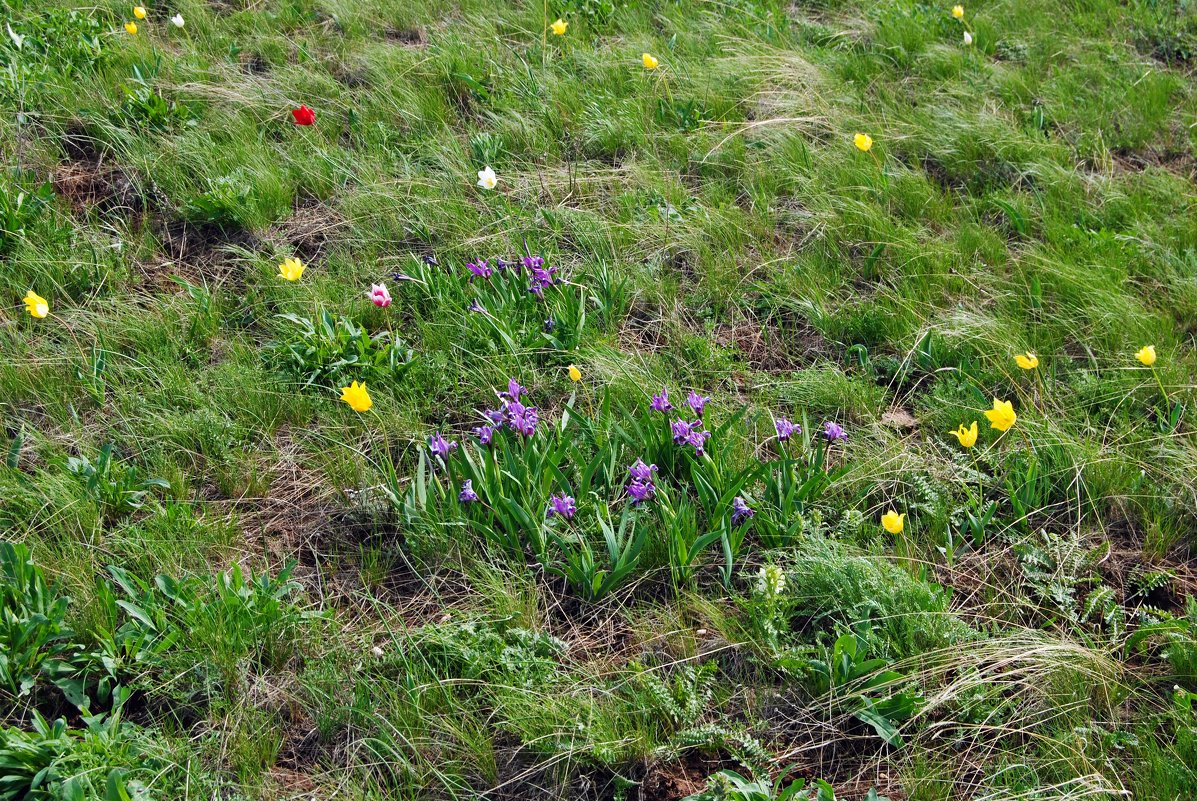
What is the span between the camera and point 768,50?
491cm

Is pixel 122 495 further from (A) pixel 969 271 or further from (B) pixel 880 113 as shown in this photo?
(B) pixel 880 113

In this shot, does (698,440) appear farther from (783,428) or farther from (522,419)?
(522,419)

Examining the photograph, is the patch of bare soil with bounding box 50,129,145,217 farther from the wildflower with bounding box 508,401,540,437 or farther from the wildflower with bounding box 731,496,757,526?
the wildflower with bounding box 731,496,757,526

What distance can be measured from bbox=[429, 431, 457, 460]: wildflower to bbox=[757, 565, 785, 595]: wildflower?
3.22ft

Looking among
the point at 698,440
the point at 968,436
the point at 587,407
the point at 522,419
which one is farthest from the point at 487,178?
the point at 968,436

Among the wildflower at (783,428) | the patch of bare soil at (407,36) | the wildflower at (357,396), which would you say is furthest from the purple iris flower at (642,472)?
the patch of bare soil at (407,36)

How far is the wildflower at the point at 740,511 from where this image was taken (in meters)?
2.74

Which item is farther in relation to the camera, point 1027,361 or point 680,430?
point 1027,361

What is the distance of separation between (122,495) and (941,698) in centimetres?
227

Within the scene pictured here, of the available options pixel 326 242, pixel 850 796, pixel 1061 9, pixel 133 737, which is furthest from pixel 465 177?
pixel 1061 9

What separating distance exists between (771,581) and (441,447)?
1.05 meters

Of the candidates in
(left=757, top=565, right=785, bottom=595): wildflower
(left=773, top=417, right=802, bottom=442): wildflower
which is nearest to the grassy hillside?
(left=757, top=565, right=785, bottom=595): wildflower

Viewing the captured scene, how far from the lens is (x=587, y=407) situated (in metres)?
3.16

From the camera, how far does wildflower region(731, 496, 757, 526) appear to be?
2.74 metres
